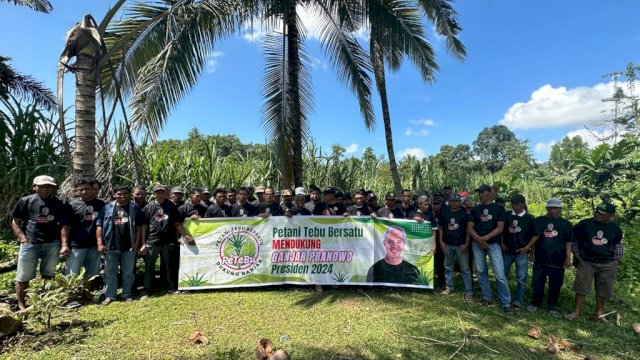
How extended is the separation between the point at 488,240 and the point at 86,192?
594 cm

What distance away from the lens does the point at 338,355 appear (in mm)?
3846

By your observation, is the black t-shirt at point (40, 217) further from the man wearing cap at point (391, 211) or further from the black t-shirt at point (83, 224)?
the man wearing cap at point (391, 211)

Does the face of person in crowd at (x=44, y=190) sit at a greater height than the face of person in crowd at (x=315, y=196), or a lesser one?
greater

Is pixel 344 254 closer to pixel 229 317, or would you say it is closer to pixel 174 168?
pixel 229 317

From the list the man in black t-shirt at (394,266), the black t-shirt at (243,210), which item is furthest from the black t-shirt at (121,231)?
the man in black t-shirt at (394,266)

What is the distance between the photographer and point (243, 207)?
6320 millimetres

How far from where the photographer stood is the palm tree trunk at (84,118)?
574 cm

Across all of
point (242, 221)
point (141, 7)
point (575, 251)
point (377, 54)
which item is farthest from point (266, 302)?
point (377, 54)

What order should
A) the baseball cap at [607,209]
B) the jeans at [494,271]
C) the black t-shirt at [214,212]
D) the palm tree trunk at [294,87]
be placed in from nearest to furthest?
the baseball cap at [607,209]
the jeans at [494,271]
the black t-shirt at [214,212]
the palm tree trunk at [294,87]

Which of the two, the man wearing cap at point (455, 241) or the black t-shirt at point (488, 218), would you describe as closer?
the black t-shirt at point (488, 218)

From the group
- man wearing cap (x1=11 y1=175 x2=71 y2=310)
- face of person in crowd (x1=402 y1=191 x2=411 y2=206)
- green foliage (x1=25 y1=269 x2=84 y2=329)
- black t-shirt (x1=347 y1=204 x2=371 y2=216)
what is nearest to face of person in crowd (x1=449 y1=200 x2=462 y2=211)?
face of person in crowd (x1=402 y1=191 x2=411 y2=206)

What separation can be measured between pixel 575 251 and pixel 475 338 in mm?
2215

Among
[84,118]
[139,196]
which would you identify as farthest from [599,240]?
[84,118]

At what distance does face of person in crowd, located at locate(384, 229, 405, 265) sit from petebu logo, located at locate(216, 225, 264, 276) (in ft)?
6.79
